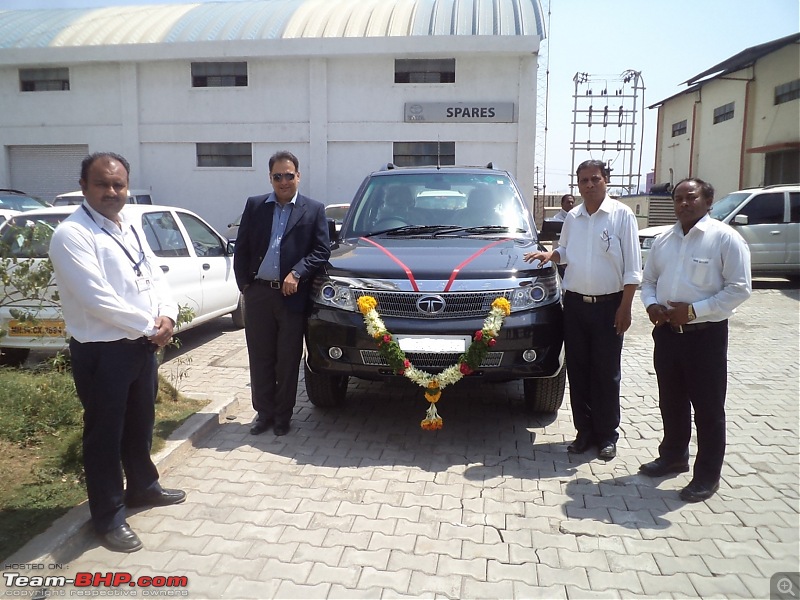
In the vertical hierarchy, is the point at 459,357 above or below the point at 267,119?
below

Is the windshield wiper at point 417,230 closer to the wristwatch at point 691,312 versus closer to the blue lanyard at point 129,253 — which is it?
the wristwatch at point 691,312

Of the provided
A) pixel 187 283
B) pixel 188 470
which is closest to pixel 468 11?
pixel 187 283

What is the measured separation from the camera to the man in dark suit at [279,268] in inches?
170

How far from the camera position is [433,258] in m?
4.27

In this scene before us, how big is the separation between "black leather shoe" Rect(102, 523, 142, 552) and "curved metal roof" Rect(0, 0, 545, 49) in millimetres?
17446

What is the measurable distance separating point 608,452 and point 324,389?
2173mm

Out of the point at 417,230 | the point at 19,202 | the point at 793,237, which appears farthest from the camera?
the point at 793,237

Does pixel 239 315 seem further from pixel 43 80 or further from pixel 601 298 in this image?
pixel 43 80

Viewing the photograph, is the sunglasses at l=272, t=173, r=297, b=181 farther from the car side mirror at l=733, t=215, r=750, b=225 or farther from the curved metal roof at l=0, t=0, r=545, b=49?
the curved metal roof at l=0, t=0, r=545, b=49

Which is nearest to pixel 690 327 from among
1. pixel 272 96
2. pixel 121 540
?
pixel 121 540

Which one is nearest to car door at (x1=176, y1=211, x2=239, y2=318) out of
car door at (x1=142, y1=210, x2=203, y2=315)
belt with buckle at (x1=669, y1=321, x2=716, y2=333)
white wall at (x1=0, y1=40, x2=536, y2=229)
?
car door at (x1=142, y1=210, x2=203, y2=315)

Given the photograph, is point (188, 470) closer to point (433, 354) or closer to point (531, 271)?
point (433, 354)

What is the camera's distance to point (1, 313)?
17.4 ft

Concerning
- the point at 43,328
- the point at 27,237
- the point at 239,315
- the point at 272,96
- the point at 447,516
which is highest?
the point at 272,96
